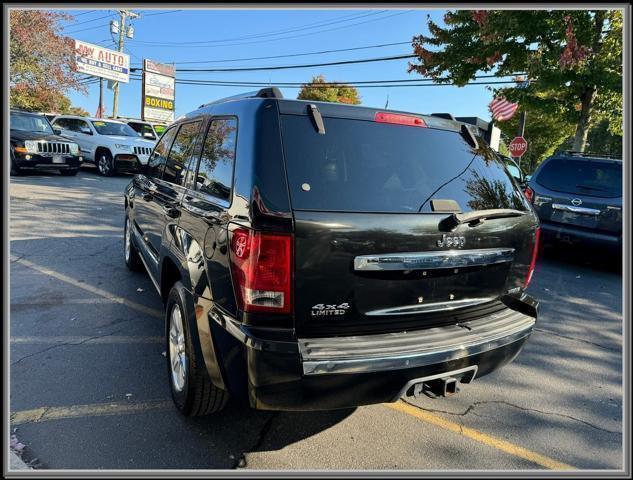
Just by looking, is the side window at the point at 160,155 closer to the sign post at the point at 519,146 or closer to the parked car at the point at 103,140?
the parked car at the point at 103,140

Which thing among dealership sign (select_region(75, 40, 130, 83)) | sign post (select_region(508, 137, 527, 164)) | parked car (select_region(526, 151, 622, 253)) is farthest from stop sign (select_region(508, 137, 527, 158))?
dealership sign (select_region(75, 40, 130, 83))

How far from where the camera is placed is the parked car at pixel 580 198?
22.8 feet

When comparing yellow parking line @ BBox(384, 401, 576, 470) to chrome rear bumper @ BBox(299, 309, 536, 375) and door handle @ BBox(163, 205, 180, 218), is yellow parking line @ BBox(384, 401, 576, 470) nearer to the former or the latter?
chrome rear bumper @ BBox(299, 309, 536, 375)

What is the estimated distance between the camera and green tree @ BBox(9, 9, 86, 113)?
27078 mm

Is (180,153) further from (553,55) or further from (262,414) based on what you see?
(553,55)

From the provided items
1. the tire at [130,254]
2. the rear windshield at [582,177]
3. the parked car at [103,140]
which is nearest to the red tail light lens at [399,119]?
the tire at [130,254]

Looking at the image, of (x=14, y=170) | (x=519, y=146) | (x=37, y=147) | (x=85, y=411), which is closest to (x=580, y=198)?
(x=85, y=411)

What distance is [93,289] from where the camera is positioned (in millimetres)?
5078

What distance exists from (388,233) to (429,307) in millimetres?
518

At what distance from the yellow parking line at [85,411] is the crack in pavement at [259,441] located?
652 mm

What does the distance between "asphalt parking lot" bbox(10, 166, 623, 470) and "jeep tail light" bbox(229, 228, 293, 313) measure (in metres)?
0.99

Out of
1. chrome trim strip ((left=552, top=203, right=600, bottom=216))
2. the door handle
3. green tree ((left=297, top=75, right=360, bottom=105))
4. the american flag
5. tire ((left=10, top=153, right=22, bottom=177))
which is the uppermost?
green tree ((left=297, top=75, right=360, bottom=105))

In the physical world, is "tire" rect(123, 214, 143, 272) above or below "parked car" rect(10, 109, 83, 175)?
below

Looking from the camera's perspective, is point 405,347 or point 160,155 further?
point 160,155
